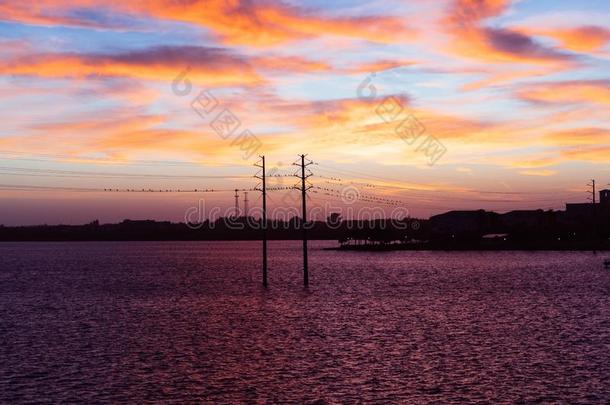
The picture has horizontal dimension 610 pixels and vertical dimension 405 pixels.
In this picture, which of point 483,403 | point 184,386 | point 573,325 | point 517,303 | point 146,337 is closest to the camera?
point 483,403

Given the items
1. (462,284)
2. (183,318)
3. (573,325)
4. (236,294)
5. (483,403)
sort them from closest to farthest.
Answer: (483,403), (573,325), (183,318), (236,294), (462,284)

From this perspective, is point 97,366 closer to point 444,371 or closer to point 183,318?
point 444,371

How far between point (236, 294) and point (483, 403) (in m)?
62.5

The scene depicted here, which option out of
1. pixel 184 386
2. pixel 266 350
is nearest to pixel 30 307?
pixel 266 350

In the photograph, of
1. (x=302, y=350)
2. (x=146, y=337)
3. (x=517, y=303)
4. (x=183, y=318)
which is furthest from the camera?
(x=517, y=303)

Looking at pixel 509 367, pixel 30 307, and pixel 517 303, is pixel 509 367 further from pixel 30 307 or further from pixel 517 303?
pixel 30 307

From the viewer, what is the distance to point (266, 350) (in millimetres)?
44000

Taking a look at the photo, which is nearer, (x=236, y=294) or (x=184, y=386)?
(x=184, y=386)

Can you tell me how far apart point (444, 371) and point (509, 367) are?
143 inches

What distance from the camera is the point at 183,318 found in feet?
208

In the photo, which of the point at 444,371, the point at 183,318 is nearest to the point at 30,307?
the point at 183,318

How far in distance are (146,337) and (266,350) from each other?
35.2 feet

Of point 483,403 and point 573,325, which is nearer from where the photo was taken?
point 483,403

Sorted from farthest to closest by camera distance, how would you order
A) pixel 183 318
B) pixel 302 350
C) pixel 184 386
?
pixel 183 318 < pixel 302 350 < pixel 184 386
